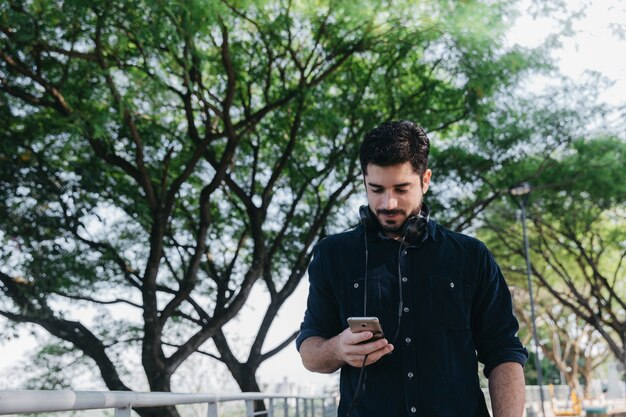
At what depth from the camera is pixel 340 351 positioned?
73.2 inches

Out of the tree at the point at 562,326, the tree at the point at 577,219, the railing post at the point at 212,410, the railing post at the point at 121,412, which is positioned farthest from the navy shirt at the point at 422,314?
the tree at the point at 562,326

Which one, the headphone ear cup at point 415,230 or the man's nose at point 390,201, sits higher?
the man's nose at point 390,201

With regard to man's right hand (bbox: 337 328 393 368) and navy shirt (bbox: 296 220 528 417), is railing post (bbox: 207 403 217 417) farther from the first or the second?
man's right hand (bbox: 337 328 393 368)

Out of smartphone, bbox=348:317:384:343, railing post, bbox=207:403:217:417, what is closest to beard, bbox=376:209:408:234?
smartphone, bbox=348:317:384:343

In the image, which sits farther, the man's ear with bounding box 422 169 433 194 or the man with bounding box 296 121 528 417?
the man's ear with bounding box 422 169 433 194

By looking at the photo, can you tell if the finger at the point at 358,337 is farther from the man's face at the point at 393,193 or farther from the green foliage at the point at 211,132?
the green foliage at the point at 211,132

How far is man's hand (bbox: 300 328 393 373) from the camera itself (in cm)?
177

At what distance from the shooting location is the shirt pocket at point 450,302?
1949mm

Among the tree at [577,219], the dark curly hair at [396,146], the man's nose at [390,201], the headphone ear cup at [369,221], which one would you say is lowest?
the headphone ear cup at [369,221]

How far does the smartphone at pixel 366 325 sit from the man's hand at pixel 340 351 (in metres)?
0.01

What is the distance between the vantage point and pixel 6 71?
10.9 meters

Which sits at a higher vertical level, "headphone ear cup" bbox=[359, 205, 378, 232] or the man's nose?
the man's nose

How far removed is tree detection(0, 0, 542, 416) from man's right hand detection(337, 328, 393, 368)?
7.22 m

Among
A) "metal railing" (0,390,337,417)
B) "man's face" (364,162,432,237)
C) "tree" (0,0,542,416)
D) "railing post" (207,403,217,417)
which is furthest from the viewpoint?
"tree" (0,0,542,416)
